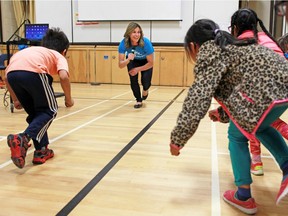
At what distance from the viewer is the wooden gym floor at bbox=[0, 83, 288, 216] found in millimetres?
1577

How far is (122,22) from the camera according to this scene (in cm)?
765

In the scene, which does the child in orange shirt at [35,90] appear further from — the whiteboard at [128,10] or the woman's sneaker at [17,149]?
the whiteboard at [128,10]

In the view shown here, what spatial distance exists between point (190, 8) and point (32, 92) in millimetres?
5839

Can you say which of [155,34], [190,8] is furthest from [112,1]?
[190,8]

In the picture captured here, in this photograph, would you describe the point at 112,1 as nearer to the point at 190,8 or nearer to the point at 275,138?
the point at 190,8

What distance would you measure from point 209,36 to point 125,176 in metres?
0.98

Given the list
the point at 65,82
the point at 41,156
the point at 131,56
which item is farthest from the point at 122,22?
the point at 41,156

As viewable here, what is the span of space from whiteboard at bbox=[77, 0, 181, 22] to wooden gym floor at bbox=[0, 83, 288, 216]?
4541mm

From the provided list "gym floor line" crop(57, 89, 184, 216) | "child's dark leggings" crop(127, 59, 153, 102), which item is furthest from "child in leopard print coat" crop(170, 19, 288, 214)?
"child's dark leggings" crop(127, 59, 153, 102)

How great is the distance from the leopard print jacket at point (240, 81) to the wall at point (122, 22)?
6004 mm

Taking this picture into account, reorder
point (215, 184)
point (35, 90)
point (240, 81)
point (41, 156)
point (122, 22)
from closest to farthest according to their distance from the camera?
point (240, 81), point (215, 184), point (35, 90), point (41, 156), point (122, 22)

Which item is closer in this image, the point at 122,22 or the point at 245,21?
the point at 245,21

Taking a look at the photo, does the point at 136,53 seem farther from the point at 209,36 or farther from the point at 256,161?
the point at 209,36

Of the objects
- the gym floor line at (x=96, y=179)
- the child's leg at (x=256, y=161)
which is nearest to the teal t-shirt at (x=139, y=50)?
the gym floor line at (x=96, y=179)
